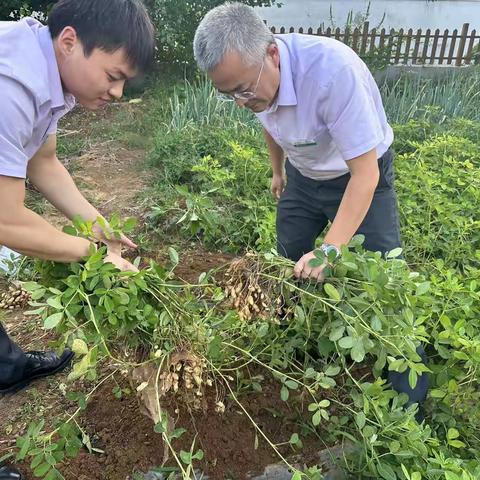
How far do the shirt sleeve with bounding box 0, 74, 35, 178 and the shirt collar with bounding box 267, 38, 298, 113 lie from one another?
77 cm

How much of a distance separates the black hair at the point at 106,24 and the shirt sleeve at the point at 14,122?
196mm

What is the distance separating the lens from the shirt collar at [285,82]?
168 centimetres

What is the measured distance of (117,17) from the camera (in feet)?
4.33

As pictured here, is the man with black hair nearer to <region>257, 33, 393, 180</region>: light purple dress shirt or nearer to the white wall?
<region>257, 33, 393, 180</region>: light purple dress shirt

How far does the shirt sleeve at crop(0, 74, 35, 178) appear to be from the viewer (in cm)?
125

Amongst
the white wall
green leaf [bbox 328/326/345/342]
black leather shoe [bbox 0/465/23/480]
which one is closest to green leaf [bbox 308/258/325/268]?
green leaf [bbox 328/326/345/342]

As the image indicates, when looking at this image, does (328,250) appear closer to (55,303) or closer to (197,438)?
(55,303)

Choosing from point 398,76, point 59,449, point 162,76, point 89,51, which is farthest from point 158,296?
point 398,76

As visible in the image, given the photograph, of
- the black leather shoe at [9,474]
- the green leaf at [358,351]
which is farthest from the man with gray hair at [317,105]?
the black leather shoe at [9,474]

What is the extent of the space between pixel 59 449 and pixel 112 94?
3.42 feet

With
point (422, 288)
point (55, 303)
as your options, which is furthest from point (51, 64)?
point (422, 288)

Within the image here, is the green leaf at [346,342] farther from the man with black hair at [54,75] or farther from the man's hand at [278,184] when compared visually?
the man's hand at [278,184]

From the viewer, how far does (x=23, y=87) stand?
128 centimetres

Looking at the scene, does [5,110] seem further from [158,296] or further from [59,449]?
[59,449]
